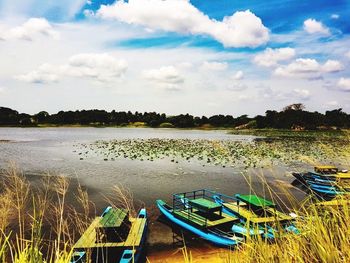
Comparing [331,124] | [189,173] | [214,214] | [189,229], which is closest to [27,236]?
[189,229]

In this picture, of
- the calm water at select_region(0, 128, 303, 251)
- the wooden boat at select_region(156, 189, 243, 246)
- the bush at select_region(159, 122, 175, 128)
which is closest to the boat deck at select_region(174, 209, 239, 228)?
the wooden boat at select_region(156, 189, 243, 246)

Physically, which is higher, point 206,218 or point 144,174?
point 206,218

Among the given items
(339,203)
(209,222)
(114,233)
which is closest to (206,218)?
(209,222)

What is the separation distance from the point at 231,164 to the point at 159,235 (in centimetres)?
1998

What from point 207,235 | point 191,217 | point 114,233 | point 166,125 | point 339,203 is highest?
point 166,125

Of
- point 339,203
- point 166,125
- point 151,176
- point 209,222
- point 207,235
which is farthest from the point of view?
point 166,125

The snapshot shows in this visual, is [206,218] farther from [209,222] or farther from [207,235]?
[207,235]

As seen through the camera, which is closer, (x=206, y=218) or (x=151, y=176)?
(x=206, y=218)

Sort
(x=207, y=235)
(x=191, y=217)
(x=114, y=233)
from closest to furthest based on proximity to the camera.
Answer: (x=114, y=233) → (x=207, y=235) → (x=191, y=217)

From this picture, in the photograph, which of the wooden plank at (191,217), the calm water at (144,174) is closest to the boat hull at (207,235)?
the wooden plank at (191,217)

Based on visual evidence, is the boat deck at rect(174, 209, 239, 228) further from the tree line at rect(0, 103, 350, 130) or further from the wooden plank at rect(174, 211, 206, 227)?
the tree line at rect(0, 103, 350, 130)

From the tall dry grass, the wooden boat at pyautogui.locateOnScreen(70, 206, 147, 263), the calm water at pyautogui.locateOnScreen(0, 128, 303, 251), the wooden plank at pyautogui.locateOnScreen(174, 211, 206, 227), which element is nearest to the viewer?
the tall dry grass

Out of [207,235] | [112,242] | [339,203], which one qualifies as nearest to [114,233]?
[112,242]

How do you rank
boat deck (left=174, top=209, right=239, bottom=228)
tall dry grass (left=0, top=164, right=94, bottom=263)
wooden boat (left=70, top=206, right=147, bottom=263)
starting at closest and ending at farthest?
tall dry grass (left=0, top=164, right=94, bottom=263)
wooden boat (left=70, top=206, right=147, bottom=263)
boat deck (left=174, top=209, right=239, bottom=228)
